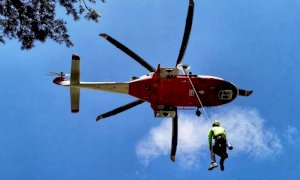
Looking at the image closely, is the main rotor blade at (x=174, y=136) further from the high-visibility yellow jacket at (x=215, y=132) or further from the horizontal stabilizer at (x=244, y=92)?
the horizontal stabilizer at (x=244, y=92)

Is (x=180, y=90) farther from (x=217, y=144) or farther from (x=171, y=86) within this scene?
(x=217, y=144)

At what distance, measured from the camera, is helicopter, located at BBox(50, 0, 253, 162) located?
54.2 feet

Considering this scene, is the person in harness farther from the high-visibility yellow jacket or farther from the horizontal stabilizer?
the horizontal stabilizer

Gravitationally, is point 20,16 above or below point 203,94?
above

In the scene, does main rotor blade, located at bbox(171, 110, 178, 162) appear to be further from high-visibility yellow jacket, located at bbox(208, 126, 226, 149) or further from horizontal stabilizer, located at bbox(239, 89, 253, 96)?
horizontal stabilizer, located at bbox(239, 89, 253, 96)

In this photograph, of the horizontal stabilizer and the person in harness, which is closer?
the person in harness

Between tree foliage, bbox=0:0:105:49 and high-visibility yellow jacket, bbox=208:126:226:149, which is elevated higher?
tree foliage, bbox=0:0:105:49

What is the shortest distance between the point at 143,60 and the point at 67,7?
4709mm

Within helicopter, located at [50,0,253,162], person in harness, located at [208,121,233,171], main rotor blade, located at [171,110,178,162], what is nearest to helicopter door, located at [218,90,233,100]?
helicopter, located at [50,0,253,162]

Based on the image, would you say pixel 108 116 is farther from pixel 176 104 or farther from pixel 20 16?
pixel 20 16

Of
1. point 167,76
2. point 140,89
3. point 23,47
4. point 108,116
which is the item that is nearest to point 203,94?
point 167,76

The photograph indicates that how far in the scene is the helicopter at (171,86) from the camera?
16516 mm

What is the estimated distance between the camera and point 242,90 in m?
18.0

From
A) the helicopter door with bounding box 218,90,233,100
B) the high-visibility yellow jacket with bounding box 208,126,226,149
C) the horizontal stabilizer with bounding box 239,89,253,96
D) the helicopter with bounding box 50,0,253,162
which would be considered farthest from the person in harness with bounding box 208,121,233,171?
the horizontal stabilizer with bounding box 239,89,253,96
